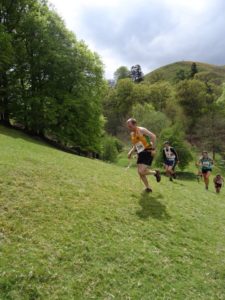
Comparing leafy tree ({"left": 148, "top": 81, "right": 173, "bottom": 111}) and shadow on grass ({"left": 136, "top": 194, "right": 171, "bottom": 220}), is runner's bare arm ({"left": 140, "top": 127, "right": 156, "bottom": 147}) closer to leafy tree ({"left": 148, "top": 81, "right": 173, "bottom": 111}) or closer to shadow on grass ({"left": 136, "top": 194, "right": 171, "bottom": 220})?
shadow on grass ({"left": 136, "top": 194, "right": 171, "bottom": 220})

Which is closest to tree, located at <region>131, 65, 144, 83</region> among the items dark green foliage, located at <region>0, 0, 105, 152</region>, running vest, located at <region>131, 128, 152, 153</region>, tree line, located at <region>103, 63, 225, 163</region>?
tree line, located at <region>103, 63, 225, 163</region>

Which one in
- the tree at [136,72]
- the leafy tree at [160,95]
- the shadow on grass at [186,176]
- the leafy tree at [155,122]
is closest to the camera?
the shadow on grass at [186,176]

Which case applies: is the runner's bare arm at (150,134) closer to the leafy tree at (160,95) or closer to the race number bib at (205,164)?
the race number bib at (205,164)

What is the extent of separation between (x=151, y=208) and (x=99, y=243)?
3.64 m

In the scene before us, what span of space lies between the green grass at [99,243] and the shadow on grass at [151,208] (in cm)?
4

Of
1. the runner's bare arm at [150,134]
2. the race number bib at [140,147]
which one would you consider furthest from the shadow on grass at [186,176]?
the runner's bare arm at [150,134]

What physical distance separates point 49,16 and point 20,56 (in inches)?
246

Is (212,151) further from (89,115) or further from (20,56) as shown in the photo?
(20,56)

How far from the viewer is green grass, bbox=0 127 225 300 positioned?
6250mm

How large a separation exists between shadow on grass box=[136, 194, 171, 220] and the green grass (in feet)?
0.13

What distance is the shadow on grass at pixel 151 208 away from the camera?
34.0 feet


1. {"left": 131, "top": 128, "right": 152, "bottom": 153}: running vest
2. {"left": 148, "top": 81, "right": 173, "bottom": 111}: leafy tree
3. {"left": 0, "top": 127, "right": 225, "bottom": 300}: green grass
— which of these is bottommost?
{"left": 0, "top": 127, "right": 225, "bottom": 300}: green grass

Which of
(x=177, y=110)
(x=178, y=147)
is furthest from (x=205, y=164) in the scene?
(x=177, y=110)

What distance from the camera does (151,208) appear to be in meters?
11.1
